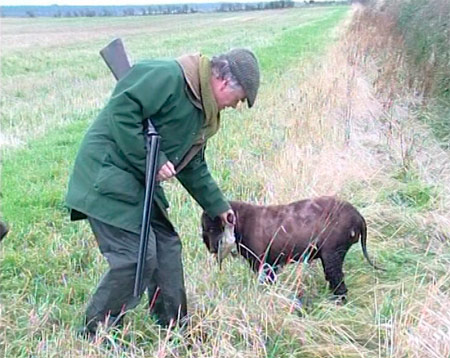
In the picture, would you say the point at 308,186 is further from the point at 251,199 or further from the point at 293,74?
the point at 293,74

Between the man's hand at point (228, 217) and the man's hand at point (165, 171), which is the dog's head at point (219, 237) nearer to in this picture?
the man's hand at point (228, 217)

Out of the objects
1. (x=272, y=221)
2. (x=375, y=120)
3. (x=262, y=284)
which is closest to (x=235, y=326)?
(x=262, y=284)

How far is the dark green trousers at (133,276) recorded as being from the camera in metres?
3.51

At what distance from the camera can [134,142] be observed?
3338mm

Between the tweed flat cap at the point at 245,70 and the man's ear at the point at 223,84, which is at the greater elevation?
the tweed flat cap at the point at 245,70

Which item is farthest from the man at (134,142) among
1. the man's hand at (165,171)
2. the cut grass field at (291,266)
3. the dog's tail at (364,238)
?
the dog's tail at (364,238)

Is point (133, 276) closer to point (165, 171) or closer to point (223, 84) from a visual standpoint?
point (165, 171)

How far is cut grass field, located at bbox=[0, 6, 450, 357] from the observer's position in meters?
3.55

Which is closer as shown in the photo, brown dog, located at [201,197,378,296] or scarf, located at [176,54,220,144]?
scarf, located at [176,54,220,144]

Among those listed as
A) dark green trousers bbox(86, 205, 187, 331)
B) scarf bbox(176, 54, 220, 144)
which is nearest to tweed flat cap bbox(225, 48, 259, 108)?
scarf bbox(176, 54, 220, 144)

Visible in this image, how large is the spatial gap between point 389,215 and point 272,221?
159cm

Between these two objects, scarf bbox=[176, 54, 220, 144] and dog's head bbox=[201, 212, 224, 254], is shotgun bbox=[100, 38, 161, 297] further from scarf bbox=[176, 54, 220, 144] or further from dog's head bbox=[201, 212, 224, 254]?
dog's head bbox=[201, 212, 224, 254]

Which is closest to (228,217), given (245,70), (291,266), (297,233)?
(297,233)

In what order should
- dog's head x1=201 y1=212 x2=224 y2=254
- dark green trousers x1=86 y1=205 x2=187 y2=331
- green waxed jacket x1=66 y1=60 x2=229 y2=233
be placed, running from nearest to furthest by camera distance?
green waxed jacket x1=66 y1=60 x2=229 y2=233 → dark green trousers x1=86 y1=205 x2=187 y2=331 → dog's head x1=201 y1=212 x2=224 y2=254
